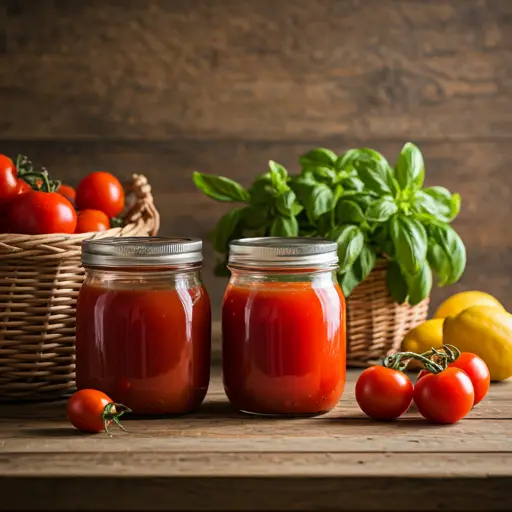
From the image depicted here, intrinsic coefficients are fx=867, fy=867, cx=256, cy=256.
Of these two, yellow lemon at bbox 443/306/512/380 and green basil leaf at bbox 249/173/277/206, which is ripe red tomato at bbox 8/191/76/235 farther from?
yellow lemon at bbox 443/306/512/380

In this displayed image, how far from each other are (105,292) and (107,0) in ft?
3.00

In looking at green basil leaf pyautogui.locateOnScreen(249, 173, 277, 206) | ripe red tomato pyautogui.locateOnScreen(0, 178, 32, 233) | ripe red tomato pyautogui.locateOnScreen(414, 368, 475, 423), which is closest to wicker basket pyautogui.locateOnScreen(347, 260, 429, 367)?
green basil leaf pyautogui.locateOnScreen(249, 173, 277, 206)

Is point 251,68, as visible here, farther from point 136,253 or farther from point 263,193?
point 136,253

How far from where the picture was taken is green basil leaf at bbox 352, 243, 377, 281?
1.42 meters

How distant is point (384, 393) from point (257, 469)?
26cm

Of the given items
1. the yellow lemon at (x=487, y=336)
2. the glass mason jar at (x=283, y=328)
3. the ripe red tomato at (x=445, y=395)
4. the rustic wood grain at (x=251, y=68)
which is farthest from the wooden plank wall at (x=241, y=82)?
the ripe red tomato at (x=445, y=395)

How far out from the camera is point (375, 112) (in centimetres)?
190

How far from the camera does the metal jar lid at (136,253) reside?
3.78 ft

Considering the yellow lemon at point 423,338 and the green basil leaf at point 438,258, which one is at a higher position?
the green basil leaf at point 438,258

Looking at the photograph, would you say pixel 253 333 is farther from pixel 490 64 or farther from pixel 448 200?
pixel 490 64

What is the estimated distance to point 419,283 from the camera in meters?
1.47

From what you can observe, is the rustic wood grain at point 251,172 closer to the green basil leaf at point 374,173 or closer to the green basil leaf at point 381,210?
the green basil leaf at point 374,173

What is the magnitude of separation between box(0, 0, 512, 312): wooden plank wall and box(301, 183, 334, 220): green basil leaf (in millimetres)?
484

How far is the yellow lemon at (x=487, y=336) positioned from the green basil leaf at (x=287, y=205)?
1.06 ft
